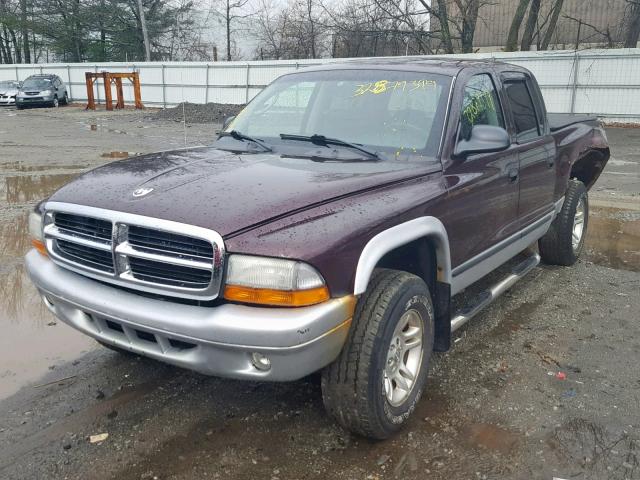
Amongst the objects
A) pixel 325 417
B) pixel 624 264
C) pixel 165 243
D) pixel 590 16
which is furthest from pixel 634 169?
pixel 590 16

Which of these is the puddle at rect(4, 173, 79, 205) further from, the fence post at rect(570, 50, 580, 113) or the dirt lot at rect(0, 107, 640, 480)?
the fence post at rect(570, 50, 580, 113)

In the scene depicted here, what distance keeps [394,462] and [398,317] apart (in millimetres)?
695

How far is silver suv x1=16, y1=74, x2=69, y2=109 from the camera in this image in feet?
99.7

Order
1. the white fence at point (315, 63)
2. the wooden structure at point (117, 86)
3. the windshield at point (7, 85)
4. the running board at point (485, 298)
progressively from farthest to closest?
the windshield at point (7, 85)
the wooden structure at point (117, 86)
the white fence at point (315, 63)
the running board at point (485, 298)

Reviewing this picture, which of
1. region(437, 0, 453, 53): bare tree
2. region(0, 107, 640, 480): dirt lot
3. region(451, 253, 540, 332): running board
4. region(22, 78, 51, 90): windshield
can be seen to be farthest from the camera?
region(22, 78, 51, 90): windshield

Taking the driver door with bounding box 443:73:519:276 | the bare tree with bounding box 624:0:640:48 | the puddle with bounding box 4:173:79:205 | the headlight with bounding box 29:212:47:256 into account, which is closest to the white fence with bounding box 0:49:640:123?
the bare tree with bounding box 624:0:640:48

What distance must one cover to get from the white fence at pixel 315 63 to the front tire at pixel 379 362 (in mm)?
18103

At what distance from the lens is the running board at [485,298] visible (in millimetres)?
3632

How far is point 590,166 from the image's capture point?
6.47 meters

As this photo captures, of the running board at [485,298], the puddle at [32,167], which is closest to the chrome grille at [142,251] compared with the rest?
the running board at [485,298]

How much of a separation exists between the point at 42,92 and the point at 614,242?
1210 inches

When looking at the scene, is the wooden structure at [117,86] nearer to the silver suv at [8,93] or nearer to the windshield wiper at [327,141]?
the silver suv at [8,93]

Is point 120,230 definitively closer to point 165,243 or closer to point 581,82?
point 165,243

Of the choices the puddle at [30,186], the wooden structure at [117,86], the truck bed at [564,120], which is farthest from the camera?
the wooden structure at [117,86]
